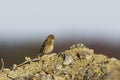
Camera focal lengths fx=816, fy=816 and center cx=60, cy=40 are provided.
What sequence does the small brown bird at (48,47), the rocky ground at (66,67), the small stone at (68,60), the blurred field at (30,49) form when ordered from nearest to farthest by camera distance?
the rocky ground at (66,67) < the small stone at (68,60) < the small brown bird at (48,47) < the blurred field at (30,49)

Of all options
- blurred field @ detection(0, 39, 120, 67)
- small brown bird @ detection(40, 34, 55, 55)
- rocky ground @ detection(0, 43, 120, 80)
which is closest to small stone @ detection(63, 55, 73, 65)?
rocky ground @ detection(0, 43, 120, 80)

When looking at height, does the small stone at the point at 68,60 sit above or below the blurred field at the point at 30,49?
above

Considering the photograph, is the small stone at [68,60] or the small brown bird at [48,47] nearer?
the small stone at [68,60]

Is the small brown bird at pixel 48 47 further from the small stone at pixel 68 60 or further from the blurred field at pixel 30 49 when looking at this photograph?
the blurred field at pixel 30 49

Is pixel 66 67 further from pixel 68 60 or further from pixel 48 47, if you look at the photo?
pixel 48 47

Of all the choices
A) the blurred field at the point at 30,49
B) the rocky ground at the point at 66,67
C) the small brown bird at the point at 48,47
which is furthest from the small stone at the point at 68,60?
the blurred field at the point at 30,49

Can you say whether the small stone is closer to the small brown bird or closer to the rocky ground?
the rocky ground

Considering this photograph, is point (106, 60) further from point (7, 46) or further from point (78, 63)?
point (7, 46)

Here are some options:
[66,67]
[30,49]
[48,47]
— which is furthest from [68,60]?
[30,49]
